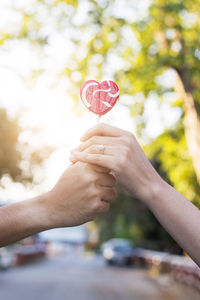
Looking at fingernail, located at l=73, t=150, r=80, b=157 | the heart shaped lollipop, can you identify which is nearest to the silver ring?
fingernail, located at l=73, t=150, r=80, b=157

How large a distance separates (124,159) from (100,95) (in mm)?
656

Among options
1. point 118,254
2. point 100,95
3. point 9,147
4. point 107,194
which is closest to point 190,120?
point 100,95

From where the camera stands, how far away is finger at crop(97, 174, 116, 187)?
Answer: 1738mm

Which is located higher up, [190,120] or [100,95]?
[100,95]

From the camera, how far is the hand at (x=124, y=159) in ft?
5.31

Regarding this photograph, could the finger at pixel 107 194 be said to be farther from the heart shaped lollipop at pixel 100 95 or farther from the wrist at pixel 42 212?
the heart shaped lollipop at pixel 100 95

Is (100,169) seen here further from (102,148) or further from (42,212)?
(42,212)

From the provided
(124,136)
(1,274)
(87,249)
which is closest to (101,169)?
(124,136)

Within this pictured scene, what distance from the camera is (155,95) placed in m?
11.3

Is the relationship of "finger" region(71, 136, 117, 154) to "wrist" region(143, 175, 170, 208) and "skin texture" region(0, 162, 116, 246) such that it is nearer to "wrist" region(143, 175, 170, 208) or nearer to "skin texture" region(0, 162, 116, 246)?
"skin texture" region(0, 162, 116, 246)

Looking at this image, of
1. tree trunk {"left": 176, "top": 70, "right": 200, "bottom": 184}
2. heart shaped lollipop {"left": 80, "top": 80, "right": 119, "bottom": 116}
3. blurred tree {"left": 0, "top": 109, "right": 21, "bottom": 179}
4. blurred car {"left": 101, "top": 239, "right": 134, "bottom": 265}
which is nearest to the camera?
heart shaped lollipop {"left": 80, "top": 80, "right": 119, "bottom": 116}

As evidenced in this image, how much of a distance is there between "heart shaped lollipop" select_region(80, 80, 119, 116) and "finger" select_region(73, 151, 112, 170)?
0.49m

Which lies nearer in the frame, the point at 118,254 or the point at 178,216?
the point at 178,216

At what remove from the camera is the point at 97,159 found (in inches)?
65.0
